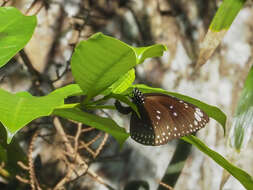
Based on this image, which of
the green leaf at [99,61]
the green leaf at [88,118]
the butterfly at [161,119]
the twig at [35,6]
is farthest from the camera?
the twig at [35,6]

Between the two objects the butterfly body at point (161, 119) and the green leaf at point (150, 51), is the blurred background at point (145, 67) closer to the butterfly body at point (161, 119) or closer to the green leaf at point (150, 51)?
the butterfly body at point (161, 119)

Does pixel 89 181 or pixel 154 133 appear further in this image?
pixel 89 181

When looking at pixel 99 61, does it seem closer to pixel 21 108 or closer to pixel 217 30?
pixel 21 108

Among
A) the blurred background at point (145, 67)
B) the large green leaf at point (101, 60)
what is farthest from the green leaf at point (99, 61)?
the blurred background at point (145, 67)

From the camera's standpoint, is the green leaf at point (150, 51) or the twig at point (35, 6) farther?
the twig at point (35, 6)

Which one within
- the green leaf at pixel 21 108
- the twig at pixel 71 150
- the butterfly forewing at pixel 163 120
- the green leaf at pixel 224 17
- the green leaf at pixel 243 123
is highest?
the green leaf at pixel 21 108

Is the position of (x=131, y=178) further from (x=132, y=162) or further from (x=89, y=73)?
(x=89, y=73)

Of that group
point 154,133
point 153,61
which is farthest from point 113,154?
point 154,133
